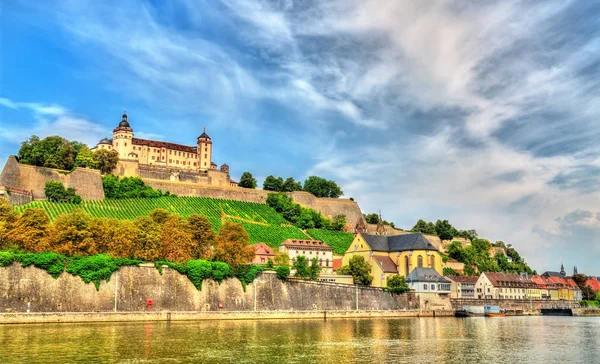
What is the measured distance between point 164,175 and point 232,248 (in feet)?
150

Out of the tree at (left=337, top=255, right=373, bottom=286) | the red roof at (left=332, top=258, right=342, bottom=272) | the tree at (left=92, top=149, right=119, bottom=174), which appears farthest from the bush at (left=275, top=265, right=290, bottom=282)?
the tree at (left=92, top=149, right=119, bottom=174)

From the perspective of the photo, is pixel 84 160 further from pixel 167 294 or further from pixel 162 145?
pixel 167 294

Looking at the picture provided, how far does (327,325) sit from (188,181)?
2277 inches

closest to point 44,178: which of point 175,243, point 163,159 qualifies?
point 163,159

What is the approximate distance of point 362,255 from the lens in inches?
2938

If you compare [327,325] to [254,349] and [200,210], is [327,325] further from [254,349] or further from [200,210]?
[200,210]

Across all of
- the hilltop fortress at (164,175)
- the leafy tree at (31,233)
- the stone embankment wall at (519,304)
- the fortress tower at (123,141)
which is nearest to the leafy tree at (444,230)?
the hilltop fortress at (164,175)

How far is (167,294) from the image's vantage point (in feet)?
165

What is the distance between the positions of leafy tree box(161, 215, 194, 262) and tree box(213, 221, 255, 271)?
286cm

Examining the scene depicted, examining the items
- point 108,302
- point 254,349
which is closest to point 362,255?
point 108,302

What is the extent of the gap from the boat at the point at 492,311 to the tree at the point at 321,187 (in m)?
48.4

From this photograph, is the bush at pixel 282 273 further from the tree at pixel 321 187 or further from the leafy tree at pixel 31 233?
the tree at pixel 321 187

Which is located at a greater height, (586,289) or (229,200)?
(229,200)

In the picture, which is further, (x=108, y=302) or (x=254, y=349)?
(x=108, y=302)
